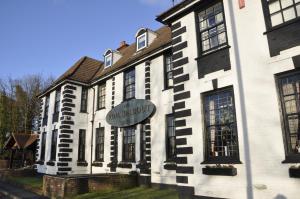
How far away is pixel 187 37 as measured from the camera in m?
11.5

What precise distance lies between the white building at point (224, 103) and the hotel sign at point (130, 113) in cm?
9

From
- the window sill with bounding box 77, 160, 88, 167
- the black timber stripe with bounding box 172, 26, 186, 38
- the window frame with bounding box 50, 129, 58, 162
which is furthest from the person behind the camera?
the window frame with bounding box 50, 129, 58, 162

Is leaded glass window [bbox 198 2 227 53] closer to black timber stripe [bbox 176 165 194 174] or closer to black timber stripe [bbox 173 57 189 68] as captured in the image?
black timber stripe [bbox 173 57 189 68]

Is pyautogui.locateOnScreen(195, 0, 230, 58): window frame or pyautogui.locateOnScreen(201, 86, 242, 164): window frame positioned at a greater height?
pyautogui.locateOnScreen(195, 0, 230, 58): window frame

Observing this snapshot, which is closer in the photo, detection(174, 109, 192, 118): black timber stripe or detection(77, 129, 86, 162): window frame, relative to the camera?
detection(174, 109, 192, 118): black timber stripe

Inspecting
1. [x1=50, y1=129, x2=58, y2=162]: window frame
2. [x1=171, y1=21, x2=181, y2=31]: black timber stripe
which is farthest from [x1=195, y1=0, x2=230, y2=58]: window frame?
[x1=50, y1=129, x2=58, y2=162]: window frame

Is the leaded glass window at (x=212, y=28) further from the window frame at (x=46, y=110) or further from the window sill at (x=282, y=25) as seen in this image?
the window frame at (x=46, y=110)

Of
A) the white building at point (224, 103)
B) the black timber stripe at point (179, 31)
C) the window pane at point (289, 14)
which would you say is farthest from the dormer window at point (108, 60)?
the window pane at point (289, 14)

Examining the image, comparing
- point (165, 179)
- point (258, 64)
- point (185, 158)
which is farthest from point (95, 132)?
point (258, 64)

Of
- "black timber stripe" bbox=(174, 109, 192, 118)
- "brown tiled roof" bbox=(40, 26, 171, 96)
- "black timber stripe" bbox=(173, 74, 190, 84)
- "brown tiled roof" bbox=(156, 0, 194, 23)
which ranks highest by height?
"brown tiled roof" bbox=(40, 26, 171, 96)

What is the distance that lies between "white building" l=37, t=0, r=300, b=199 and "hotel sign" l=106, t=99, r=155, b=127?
0.09 meters

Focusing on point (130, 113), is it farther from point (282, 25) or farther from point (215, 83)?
point (282, 25)

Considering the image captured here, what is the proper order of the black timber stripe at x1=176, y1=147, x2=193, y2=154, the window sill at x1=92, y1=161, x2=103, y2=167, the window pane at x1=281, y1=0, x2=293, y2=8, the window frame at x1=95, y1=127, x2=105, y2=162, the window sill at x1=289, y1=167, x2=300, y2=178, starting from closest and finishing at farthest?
the window sill at x1=289, y1=167, x2=300, y2=178 → the window pane at x1=281, y1=0, x2=293, y2=8 → the black timber stripe at x1=176, y1=147, x2=193, y2=154 → the window sill at x1=92, y1=161, x2=103, y2=167 → the window frame at x1=95, y1=127, x2=105, y2=162

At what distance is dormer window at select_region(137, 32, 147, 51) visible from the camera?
18.9 m
